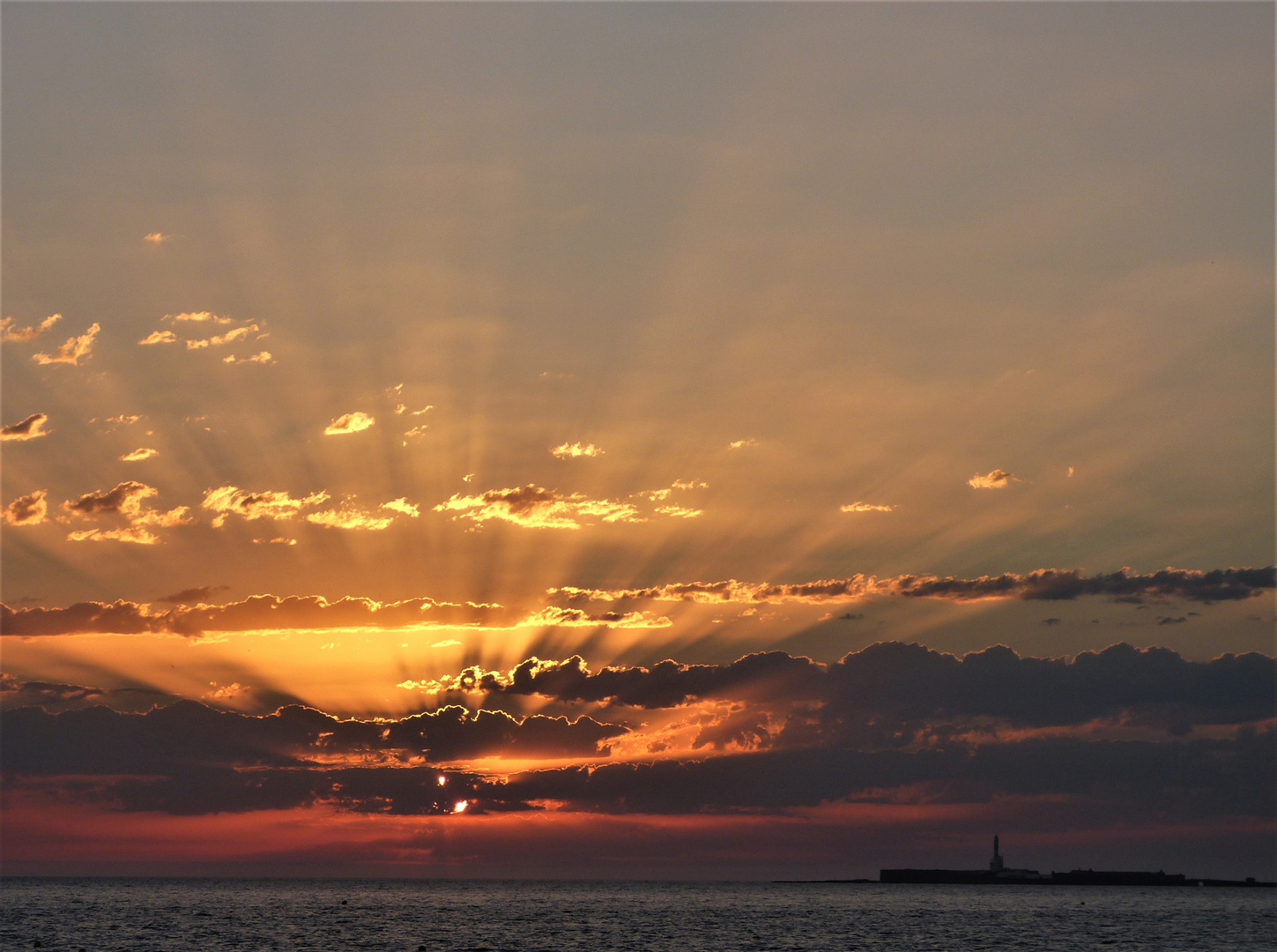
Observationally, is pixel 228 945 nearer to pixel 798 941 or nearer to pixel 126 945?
pixel 126 945

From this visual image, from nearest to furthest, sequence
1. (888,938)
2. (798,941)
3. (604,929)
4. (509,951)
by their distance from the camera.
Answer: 1. (509,951)
2. (798,941)
3. (888,938)
4. (604,929)

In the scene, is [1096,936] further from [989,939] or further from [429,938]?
[429,938]

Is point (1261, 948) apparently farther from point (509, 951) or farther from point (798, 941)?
point (509, 951)

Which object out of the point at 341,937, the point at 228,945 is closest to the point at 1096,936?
the point at 341,937

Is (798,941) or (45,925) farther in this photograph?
(45,925)

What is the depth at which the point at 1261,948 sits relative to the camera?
17700 centimetres

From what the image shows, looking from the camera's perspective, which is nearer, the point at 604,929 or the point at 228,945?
the point at 228,945

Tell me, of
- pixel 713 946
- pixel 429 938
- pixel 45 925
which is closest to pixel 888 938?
pixel 713 946

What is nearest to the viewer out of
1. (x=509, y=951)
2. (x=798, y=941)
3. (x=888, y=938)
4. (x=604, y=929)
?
(x=509, y=951)

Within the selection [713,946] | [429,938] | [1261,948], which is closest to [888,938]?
[713,946]

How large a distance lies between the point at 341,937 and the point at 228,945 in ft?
75.1

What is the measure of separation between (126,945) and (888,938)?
368 feet

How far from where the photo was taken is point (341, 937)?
172000 millimetres

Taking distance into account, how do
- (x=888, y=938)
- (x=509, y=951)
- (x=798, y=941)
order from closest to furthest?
(x=509, y=951) < (x=798, y=941) < (x=888, y=938)
